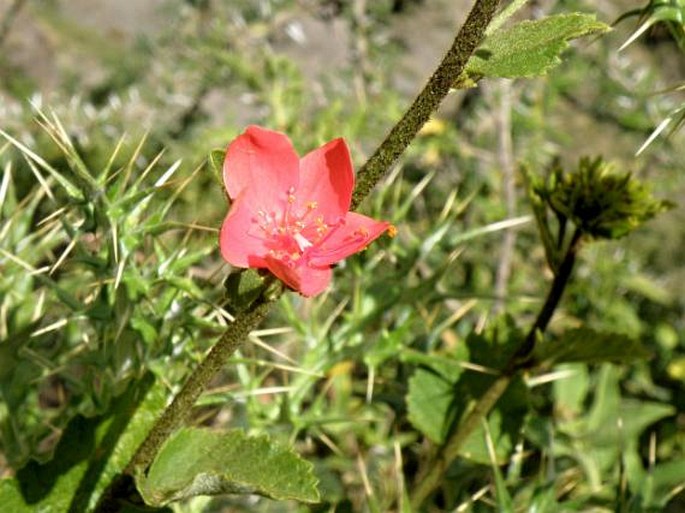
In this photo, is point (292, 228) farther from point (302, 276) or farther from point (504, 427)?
point (504, 427)

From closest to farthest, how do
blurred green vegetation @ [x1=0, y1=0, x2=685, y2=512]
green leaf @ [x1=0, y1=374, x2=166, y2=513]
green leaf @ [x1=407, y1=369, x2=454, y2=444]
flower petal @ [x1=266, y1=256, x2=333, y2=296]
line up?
flower petal @ [x1=266, y1=256, x2=333, y2=296], green leaf @ [x1=0, y1=374, x2=166, y2=513], blurred green vegetation @ [x1=0, y1=0, x2=685, y2=512], green leaf @ [x1=407, y1=369, x2=454, y2=444]

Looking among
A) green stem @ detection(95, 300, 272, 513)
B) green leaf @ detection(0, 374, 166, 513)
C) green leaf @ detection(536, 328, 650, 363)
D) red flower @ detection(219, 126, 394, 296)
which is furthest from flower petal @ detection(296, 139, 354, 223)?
green leaf @ detection(536, 328, 650, 363)

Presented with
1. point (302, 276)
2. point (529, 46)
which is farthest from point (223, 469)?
point (529, 46)

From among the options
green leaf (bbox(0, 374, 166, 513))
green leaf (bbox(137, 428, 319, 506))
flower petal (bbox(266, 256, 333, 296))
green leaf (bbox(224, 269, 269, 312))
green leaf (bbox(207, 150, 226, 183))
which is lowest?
green leaf (bbox(0, 374, 166, 513))


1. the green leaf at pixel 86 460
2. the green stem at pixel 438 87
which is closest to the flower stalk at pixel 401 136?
the green stem at pixel 438 87

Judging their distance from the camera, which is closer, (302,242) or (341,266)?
(302,242)

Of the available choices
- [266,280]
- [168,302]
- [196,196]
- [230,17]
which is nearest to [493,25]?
[266,280]

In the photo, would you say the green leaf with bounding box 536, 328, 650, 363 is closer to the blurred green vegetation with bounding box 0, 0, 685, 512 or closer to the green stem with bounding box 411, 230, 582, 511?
the green stem with bounding box 411, 230, 582, 511

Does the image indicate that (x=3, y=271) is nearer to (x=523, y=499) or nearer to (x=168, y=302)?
(x=168, y=302)
